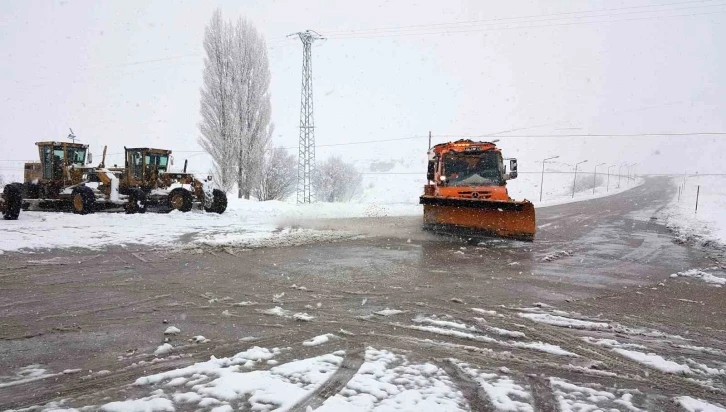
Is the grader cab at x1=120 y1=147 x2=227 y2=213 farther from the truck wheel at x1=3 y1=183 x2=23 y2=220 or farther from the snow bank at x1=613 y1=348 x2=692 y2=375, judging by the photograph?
the snow bank at x1=613 y1=348 x2=692 y2=375

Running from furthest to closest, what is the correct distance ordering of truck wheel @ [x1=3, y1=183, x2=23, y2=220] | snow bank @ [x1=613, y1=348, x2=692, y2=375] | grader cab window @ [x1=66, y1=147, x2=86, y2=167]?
1. grader cab window @ [x1=66, y1=147, x2=86, y2=167]
2. truck wheel @ [x1=3, y1=183, x2=23, y2=220]
3. snow bank @ [x1=613, y1=348, x2=692, y2=375]

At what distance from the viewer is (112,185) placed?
16.0 m

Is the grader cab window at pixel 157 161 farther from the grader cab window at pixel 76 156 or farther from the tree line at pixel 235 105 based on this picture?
→ the tree line at pixel 235 105

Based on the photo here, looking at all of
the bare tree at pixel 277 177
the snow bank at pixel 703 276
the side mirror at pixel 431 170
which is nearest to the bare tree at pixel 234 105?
the bare tree at pixel 277 177

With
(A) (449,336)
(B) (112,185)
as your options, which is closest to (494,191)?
(A) (449,336)

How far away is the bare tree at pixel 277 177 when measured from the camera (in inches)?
1512

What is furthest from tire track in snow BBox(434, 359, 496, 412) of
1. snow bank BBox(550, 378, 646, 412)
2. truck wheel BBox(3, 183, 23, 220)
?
truck wheel BBox(3, 183, 23, 220)

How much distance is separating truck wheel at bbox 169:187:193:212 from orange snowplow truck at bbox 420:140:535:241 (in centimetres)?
894

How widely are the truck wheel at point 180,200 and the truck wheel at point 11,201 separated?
4.52 m

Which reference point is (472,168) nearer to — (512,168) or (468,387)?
(512,168)

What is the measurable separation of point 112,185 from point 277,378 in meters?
15.5

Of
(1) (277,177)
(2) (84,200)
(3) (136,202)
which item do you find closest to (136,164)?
(3) (136,202)

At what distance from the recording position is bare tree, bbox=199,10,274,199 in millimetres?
27297

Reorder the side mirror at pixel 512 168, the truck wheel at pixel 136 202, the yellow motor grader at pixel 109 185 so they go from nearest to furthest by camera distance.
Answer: the side mirror at pixel 512 168 → the truck wheel at pixel 136 202 → the yellow motor grader at pixel 109 185
